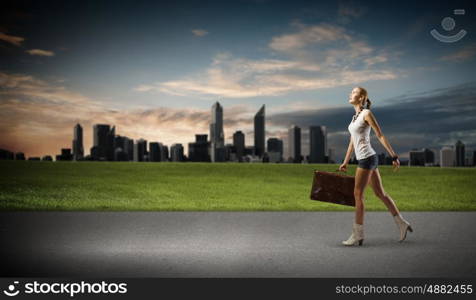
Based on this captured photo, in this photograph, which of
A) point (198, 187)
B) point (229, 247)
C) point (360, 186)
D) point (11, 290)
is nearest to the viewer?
point (11, 290)

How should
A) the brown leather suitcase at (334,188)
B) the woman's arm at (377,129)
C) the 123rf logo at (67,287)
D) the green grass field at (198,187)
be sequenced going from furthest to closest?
the green grass field at (198,187) < the brown leather suitcase at (334,188) < the woman's arm at (377,129) < the 123rf logo at (67,287)

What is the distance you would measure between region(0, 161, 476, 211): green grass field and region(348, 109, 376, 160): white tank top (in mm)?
8351

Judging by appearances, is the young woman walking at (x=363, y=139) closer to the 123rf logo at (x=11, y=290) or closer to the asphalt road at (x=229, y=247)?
the asphalt road at (x=229, y=247)

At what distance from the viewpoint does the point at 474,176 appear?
22.9m

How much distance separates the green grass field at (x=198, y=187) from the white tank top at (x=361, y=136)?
27.4ft

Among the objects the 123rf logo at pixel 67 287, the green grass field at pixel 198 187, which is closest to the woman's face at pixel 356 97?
the 123rf logo at pixel 67 287

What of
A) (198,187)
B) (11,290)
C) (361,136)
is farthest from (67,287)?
(198,187)

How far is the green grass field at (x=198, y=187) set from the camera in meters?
16.2

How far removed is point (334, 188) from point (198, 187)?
12.9m

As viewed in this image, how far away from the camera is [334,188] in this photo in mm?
7895

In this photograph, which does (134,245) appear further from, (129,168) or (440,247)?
(129,168)

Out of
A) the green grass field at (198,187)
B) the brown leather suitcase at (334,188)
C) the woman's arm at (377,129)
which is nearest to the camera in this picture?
the woman's arm at (377,129)

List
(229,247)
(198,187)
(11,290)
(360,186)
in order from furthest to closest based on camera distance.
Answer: (198,187) < (229,247) < (360,186) < (11,290)

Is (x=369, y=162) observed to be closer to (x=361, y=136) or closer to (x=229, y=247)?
(x=361, y=136)
